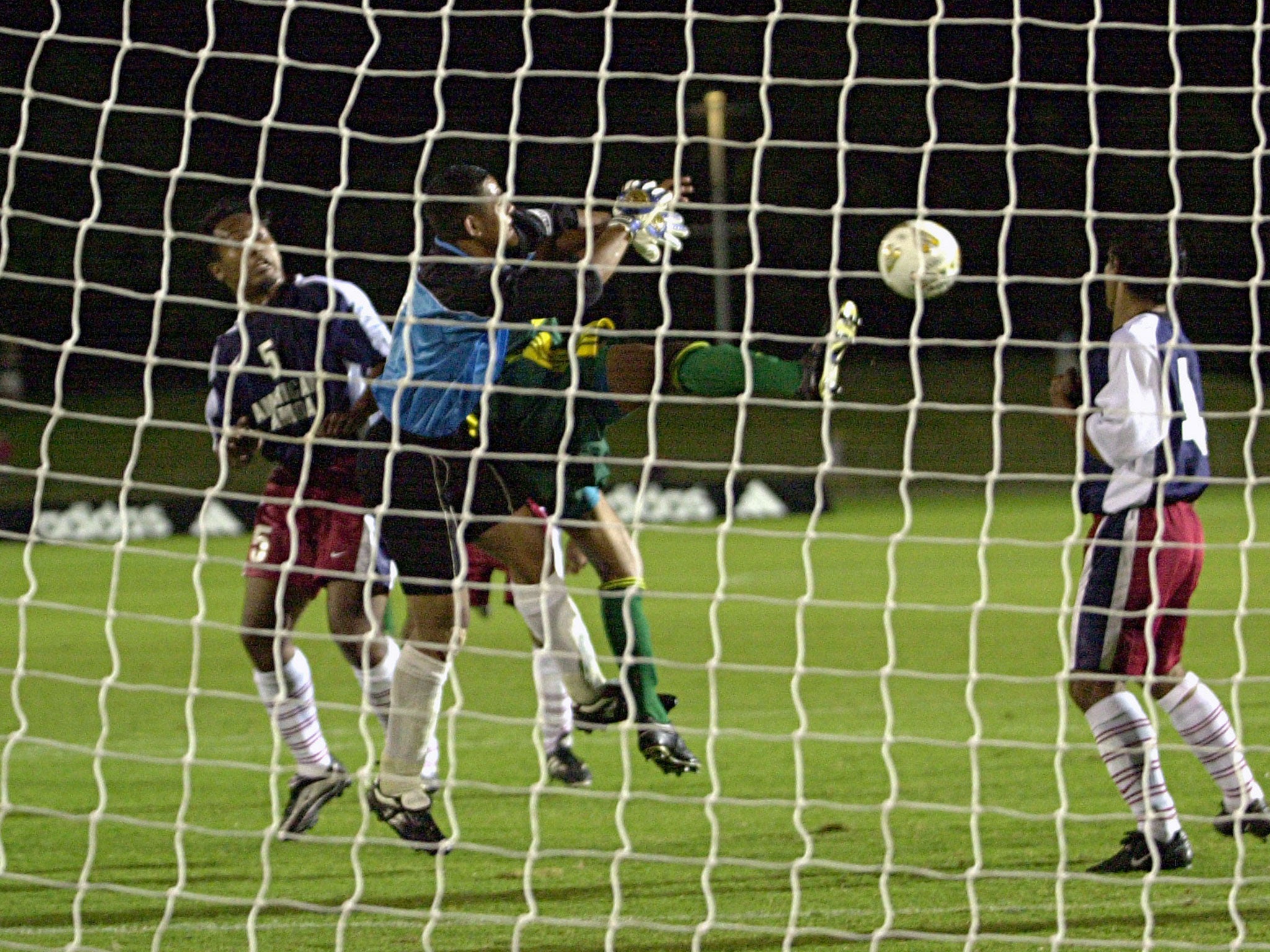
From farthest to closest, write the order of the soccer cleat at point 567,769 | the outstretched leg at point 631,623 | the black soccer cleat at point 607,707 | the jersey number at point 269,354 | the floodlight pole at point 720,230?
the floodlight pole at point 720,230, the soccer cleat at point 567,769, the jersey number at point 269,354, the black soccer cleat at point 607,707, the outstretched leg at point 631,623

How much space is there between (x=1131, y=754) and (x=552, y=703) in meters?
2.21

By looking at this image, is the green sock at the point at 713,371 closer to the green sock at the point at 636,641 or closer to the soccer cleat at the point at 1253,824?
the green sock at the point at 636,641

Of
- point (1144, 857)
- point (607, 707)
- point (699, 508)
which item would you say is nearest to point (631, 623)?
point (607, 707)

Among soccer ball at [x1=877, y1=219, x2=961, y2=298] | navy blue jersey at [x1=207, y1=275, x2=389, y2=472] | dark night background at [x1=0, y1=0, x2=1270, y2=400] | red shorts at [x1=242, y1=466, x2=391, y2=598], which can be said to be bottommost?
red shorts at [x1=242, y1=466, x2=391, y2=598]

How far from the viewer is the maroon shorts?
15.3 feet

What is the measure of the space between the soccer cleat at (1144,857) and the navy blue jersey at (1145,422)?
91 cm

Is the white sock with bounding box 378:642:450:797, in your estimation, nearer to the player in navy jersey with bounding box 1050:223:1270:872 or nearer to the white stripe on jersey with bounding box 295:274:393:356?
the white stripe on jersey with bounding box 295:274:393:356

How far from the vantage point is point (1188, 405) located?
4.66m

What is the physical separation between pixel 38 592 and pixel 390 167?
17.8m

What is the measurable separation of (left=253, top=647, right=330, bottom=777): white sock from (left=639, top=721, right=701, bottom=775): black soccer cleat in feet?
3.59

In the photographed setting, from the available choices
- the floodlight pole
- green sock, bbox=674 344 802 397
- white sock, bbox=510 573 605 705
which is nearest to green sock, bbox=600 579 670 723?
white sock, bbox=510 573 605 705

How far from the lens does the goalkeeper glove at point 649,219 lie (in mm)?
4855

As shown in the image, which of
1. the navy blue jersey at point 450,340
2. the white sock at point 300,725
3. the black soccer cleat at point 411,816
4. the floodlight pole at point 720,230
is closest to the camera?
the navy blue jersey at point 450,340

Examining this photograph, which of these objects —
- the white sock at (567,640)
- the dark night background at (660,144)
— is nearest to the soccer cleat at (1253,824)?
the white sock at (567,640)
